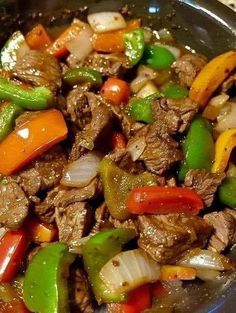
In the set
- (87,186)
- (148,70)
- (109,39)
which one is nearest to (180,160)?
(87,186)

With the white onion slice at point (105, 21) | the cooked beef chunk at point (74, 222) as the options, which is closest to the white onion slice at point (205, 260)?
the cooked beef chunk at point (74, 222)

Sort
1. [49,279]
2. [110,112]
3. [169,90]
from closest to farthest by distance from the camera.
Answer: [49,279] → [110,112] → [169,90]

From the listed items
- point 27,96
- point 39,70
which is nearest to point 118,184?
point 27,96

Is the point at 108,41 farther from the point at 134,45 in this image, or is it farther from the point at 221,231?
the point at 221,231

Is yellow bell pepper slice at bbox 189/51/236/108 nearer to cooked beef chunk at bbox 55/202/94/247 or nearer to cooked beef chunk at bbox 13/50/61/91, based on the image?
cooked beef chunk at bbox 13/50/61/91

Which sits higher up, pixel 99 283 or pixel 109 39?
pixel 109 39

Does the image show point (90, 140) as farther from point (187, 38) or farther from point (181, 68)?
point (187, 38)
